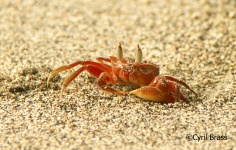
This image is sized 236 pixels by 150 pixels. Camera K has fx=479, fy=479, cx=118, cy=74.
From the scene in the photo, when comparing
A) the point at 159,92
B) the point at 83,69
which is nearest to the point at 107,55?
the point at 83,69

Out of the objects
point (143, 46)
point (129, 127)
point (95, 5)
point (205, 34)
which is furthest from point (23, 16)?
point (129, 127)

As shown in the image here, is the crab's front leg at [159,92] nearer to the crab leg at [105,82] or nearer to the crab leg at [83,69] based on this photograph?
the crab leg at [105,82]

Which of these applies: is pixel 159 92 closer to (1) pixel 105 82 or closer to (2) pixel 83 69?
(1) pixel 105 82

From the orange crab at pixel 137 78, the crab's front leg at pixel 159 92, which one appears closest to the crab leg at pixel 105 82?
the orange crab at pixel 137 78

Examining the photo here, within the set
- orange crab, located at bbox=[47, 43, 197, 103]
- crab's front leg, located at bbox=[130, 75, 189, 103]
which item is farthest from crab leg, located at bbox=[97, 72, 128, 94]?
crab's front leg, located at bbox=[130, 75, 189, 103]

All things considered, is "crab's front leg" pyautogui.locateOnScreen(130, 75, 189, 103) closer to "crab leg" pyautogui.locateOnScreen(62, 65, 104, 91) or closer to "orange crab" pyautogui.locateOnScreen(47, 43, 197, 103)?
"orange crab" pyautogui.locateOnScreen(47, 43, 197, 103)

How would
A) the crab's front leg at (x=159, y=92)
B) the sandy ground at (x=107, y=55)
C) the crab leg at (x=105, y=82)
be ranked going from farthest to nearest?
the crab leg at (x=105, y=82)
the crab's front leg at (x=159, y=92)
the sandy ground at (x=107, y=55)

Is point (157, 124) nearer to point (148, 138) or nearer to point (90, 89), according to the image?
point (148, 138)
